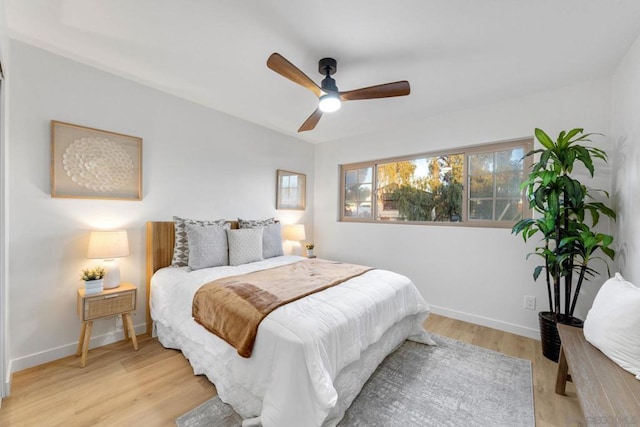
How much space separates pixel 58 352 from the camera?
2.24m

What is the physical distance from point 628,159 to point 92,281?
4.33 m

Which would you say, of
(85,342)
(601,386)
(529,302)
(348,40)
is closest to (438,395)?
(601,386)

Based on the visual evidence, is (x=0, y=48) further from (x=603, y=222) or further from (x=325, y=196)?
(x=603, y=222)

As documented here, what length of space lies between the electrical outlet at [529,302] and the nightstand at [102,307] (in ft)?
12.4

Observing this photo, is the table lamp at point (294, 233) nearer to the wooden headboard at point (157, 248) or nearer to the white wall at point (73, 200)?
the white wall at point (73, 200)

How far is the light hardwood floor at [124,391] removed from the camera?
5.39 ft

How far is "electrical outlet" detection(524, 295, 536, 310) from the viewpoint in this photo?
2.74m

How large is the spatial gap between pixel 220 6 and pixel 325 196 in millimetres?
3185

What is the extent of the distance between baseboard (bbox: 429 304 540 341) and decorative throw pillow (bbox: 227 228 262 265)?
2.30 metres

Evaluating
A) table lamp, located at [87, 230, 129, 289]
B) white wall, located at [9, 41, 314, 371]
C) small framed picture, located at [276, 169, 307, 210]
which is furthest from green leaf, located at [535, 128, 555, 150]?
table lamp, located at [87, 230, 129, 289]

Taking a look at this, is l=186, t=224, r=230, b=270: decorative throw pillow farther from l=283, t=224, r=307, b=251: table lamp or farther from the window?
the window

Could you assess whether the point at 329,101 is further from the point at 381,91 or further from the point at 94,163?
the point at 94,163

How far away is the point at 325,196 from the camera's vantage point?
181 inches

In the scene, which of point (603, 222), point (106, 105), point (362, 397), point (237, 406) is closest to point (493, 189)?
point (603, 222)
